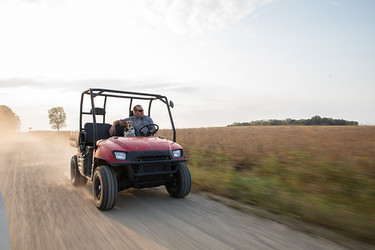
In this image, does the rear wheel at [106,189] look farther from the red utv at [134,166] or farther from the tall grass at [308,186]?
the tall grass at [308,186]

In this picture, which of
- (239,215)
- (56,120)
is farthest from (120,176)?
(56,120)

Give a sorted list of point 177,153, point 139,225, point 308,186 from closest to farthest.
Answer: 1. point 139,225
2. point 177,153
3. point 308,186

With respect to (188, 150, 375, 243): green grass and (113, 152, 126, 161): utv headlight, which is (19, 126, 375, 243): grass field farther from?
(113, 152, 126, 161): utv headlight

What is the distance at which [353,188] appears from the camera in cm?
474

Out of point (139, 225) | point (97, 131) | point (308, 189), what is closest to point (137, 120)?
point (97, 131)

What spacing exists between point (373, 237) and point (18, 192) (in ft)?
20.2

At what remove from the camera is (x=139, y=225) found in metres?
3.63

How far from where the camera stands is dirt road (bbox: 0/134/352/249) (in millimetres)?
3039

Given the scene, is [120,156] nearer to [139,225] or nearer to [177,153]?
[177,153]

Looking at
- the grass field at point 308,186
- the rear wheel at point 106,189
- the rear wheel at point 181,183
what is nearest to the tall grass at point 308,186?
the grass field at point 308,186

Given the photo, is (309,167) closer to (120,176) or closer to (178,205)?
(178,205)

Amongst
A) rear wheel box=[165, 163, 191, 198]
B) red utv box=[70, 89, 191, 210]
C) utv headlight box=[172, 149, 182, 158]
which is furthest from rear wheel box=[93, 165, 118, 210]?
rear wheel box=[165, 163, 191, 198]

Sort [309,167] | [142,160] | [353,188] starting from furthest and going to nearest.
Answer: [309,167], [353,188], [142,160]

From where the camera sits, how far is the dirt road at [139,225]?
3039 millimetres
